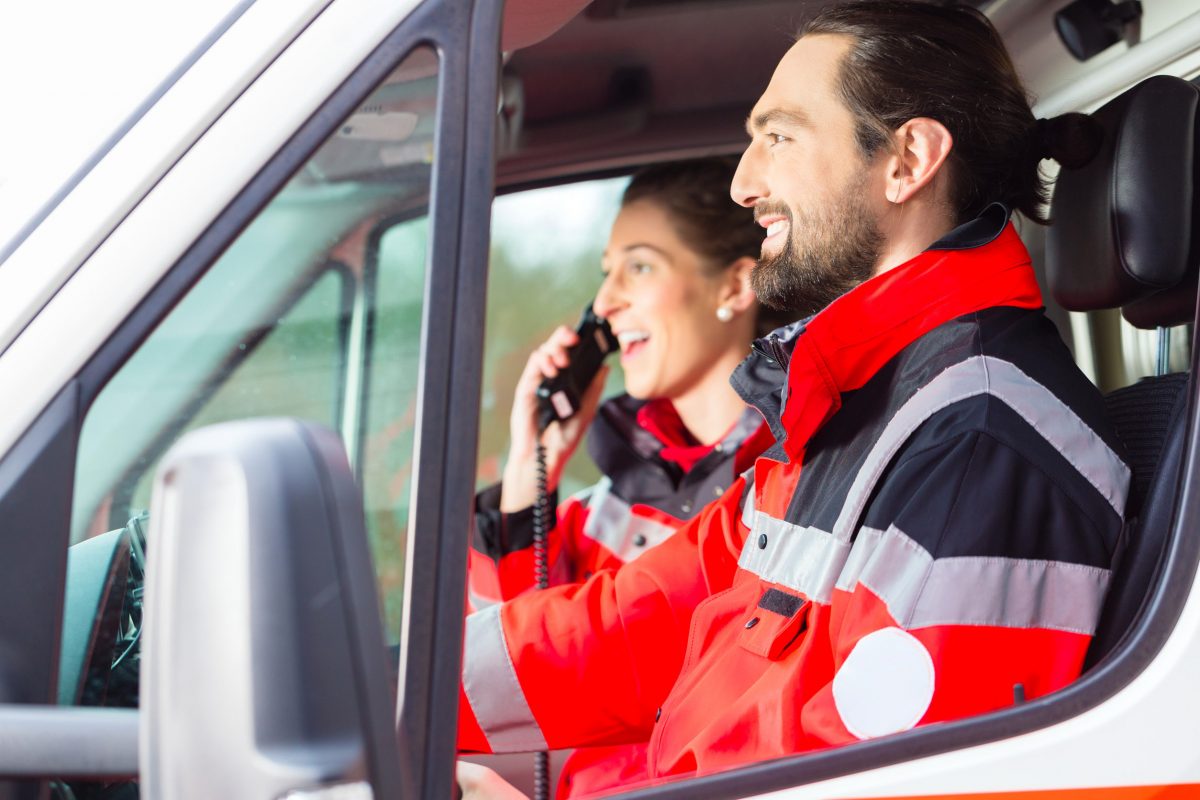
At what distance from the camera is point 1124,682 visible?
4.17ft

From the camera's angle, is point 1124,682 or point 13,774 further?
point 1124,682

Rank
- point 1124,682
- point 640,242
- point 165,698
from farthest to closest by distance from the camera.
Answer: point 640,242
point 1124,682
point 165,698

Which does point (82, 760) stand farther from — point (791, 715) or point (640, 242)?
point (640, 242)

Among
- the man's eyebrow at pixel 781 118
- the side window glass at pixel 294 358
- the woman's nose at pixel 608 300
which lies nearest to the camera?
the side window glass at pixel 294 358

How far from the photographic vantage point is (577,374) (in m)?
3.47

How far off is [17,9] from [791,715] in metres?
1.16

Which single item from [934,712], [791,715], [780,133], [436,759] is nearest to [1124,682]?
[934,712]

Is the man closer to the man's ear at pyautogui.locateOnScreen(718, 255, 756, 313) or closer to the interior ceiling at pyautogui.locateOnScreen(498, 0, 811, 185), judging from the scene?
the interior ceiling at pyautogui.locateOnScreen(498, 0, 811, 185)

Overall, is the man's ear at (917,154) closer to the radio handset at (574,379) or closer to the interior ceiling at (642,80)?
the interior ceiling at (642,80)

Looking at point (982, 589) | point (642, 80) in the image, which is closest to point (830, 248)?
point (982, 589)

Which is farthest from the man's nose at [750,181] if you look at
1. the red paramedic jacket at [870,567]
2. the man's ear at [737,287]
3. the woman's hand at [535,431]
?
the woman's hand at [535,431]

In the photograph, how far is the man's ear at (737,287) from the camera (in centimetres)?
339

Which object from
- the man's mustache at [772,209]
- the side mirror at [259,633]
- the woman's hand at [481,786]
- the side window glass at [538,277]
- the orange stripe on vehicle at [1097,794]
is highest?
the side window glass at [538,277]

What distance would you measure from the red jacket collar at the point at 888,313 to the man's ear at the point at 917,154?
0.98 ft
